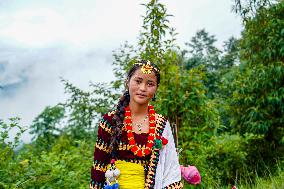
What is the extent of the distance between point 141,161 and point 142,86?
47 centimetres

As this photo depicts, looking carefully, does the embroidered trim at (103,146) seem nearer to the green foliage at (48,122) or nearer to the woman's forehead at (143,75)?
the woman's forehead at (143,75)

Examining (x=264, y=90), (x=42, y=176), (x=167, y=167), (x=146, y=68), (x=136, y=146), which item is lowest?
(x=42, y=176)

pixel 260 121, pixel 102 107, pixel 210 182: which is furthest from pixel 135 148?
pixel 260 121

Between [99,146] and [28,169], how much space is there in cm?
192

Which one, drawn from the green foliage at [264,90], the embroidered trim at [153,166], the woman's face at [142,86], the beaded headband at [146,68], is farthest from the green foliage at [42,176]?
the green foliage at [264,90]

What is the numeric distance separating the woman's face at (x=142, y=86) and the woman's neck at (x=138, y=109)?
5cm

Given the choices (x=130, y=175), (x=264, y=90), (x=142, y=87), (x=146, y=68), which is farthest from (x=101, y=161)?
(x=264, y=90)

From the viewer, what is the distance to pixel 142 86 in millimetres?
2635

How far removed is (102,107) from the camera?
5.96 m

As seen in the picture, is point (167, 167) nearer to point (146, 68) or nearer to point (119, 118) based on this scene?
point (119, 118)

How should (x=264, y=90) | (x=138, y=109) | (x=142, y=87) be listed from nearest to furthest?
(x=142, y=87) → (x=138, y=109) → (x=264, y=90)

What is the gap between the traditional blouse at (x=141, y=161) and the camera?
268 cm

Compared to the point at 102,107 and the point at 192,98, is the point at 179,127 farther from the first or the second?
the point at 102,107

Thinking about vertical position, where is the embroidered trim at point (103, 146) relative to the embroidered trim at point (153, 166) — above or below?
above
